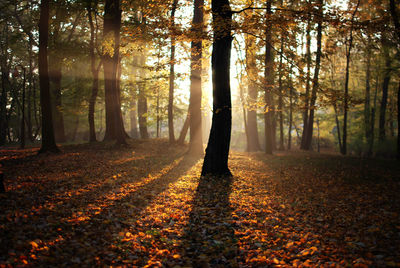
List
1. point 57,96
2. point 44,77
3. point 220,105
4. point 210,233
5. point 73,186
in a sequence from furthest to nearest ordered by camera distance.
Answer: point 57,96, point 44,77, point 220,105, point 73,186, point 210,233

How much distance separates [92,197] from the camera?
6789mm

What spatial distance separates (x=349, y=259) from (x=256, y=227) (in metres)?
1.93

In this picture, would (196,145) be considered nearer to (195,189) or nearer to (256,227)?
(195,189)

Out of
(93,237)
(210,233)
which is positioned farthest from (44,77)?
(210,233)

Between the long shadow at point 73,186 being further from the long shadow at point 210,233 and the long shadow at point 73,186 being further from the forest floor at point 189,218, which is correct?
the long shadow at point 210,233

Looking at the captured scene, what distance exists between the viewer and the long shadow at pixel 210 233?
4555mm

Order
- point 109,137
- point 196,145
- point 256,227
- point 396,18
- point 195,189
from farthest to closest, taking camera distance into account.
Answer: point 109,137
point 196,145
point 396,18
point 195,189
point 256,227

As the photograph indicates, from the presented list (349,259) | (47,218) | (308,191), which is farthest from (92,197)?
(308,191)

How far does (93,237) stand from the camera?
4750 mm

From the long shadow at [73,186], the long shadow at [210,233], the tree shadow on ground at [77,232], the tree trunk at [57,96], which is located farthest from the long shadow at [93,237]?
the tree trunk at [57,96]

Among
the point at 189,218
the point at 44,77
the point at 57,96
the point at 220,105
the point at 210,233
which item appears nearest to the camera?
the point at 210,233

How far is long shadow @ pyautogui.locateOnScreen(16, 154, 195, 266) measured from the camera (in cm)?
399

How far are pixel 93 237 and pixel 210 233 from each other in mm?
2233

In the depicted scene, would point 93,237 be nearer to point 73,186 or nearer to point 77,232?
point 77,232
